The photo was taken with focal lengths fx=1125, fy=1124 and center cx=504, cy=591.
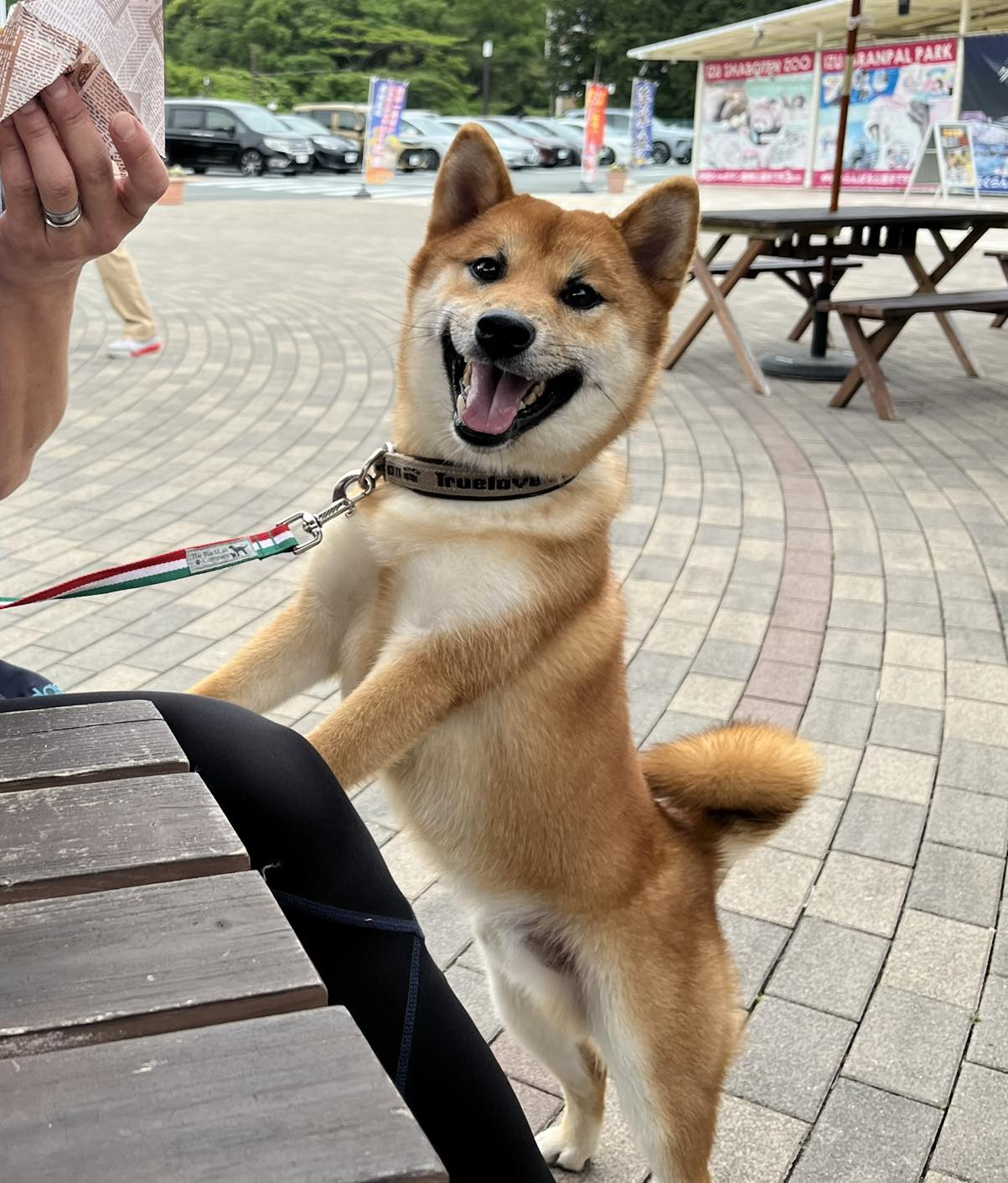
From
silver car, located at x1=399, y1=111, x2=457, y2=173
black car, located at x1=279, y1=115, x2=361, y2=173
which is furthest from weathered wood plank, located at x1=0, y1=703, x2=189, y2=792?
silver car, located at x1=399, y1=111, x2=457, y2=173

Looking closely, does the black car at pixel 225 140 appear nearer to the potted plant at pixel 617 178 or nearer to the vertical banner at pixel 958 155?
the potted plant at pixel 617 178

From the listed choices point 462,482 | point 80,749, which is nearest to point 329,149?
point 462,482

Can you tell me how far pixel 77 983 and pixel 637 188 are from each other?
27.2 m

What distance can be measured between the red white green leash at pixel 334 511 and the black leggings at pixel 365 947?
33 centimetres

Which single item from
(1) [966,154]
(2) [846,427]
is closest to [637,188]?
(1) [966,154]

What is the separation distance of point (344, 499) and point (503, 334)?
0.40m

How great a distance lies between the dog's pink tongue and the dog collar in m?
0.08

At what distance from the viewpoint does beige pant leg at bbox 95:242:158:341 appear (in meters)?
7.22

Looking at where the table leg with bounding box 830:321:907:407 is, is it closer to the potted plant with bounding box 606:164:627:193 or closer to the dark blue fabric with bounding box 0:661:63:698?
the dark blue fabric with bounding box 0:661:63:698

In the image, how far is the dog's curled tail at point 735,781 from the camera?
1.84 metres

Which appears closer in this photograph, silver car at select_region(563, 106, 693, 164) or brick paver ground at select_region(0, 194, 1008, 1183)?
brick paver ground at select_region(0, 194, 1008, 1183)

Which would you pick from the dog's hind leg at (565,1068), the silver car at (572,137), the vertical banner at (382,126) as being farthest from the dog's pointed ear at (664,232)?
the silver car at (572,137)

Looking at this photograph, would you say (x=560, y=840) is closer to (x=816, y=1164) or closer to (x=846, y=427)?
(x=816, y=1164)

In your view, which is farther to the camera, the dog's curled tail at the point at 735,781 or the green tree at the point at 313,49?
the green tree at the point at 313,49
